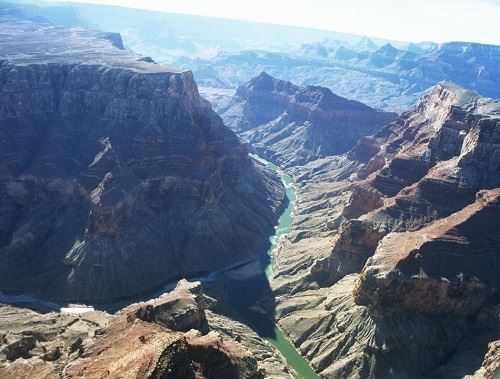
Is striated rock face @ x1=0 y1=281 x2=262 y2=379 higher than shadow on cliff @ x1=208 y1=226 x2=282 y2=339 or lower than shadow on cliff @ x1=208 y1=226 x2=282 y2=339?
higher

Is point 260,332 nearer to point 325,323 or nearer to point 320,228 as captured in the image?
point 325,323

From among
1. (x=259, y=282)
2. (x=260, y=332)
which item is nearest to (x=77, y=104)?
(x=259, y=282)

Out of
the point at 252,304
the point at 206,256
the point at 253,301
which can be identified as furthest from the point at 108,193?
the point at 252,304

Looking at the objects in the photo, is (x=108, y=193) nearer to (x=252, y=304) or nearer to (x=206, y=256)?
(x=206, y=256)

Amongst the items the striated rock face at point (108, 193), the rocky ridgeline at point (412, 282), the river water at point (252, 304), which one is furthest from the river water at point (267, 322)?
the striated rock face at point (108, 193)

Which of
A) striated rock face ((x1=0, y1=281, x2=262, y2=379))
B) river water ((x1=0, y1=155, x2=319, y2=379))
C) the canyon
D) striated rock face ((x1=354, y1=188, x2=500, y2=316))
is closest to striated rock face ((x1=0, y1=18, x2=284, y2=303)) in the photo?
the canyon

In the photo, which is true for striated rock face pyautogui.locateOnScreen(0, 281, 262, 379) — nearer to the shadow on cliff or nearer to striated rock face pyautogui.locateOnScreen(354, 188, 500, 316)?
the shadow on cliff
